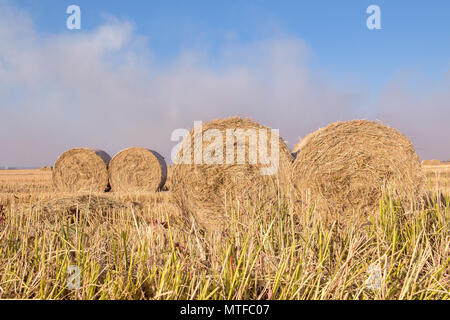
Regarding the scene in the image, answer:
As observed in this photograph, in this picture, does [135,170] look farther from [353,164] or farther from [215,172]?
[353,164]

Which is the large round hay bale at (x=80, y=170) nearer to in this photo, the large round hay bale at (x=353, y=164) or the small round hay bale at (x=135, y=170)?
the small round hay bale at (x=135, y=170)

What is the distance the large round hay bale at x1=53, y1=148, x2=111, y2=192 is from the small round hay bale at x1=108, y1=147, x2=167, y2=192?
344 mm

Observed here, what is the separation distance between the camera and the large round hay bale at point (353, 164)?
590 cm

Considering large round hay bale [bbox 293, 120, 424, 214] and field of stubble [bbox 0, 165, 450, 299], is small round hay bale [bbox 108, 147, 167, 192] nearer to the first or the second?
large round hay bale [bbox 293, 120, 424, 214]

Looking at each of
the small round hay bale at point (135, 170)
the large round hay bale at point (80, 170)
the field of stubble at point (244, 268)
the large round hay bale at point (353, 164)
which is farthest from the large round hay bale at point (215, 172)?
the large round hay bale at point (80, 170)

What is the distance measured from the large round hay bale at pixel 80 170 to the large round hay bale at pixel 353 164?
25.3 ft

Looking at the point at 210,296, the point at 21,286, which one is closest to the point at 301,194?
the point at 210,296

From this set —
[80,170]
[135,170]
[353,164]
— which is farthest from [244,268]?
[80,170]

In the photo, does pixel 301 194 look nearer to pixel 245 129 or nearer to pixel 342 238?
pixel 245 129

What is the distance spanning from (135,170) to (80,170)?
1.83m

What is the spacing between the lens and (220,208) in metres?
6.54

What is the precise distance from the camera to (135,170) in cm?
1166

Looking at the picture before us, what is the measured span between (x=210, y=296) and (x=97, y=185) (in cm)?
1030
